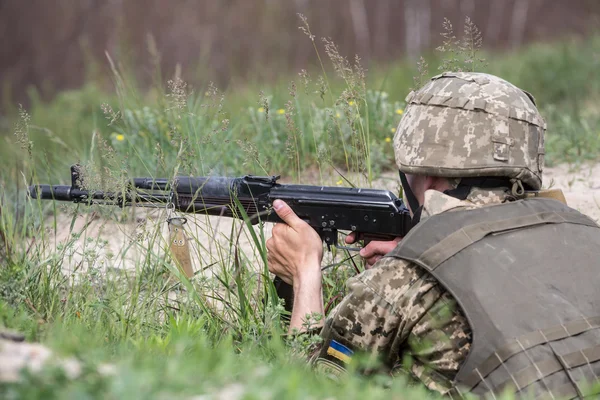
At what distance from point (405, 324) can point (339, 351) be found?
0.28 metres

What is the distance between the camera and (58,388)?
5.05 ft

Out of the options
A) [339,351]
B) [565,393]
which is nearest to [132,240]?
[339,351]

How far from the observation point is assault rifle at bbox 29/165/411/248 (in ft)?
9.73

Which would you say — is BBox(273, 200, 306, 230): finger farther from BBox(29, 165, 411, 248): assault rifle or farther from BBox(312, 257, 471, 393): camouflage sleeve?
BBox(312, 257, 471, 393): camouflage sleeve

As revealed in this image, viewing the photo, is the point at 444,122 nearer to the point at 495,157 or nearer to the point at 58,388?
the point at 495,157

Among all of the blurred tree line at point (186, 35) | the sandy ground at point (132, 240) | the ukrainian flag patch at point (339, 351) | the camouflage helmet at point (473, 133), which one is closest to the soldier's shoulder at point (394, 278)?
the ukrainian flag patch at point (339, 351)

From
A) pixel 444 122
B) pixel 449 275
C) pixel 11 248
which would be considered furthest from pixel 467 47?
pixel 11 248

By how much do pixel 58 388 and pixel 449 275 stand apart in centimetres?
126

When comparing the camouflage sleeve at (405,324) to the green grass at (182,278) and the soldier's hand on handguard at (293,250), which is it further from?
the soldier's hand on handguard at (293,250)

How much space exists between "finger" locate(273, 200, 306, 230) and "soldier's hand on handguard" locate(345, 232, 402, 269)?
0.77 feet

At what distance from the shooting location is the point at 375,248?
3062mm

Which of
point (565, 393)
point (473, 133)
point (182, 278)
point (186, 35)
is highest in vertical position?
point (186, 35)

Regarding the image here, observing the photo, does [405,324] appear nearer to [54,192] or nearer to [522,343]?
[522,343]

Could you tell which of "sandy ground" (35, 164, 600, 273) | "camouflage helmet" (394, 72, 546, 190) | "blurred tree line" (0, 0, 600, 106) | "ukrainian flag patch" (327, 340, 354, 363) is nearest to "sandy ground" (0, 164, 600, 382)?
"sandy ground" (35, 164, 600, 273)
